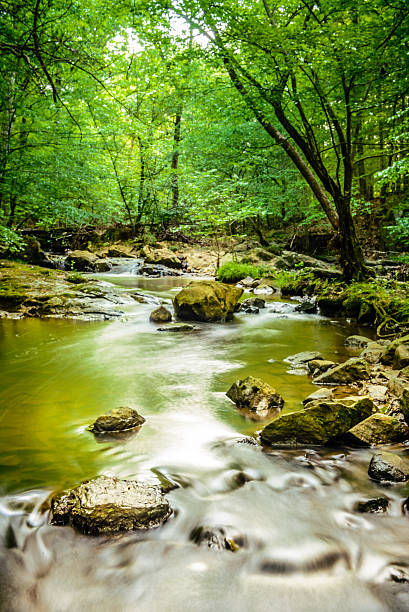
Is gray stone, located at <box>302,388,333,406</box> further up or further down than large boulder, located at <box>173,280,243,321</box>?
further down

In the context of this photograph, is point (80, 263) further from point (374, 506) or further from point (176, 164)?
point (374, 506)

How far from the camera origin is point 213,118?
9656mm

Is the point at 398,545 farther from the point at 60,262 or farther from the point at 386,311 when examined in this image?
the point at 60,262

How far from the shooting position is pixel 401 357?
4074 mm

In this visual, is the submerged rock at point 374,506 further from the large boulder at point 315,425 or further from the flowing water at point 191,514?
the large boulder at point 315,425

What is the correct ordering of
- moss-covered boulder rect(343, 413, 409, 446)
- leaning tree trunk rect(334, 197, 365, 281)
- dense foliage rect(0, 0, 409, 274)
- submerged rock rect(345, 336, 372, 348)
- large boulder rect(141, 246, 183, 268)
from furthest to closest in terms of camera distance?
large boulder rect(141, 246, 183, 268) → leaning tree trunk rect(334, 197, 365, 281) → dense foliage rect(0, 0, 409, 274) → submerged rock rect(345, 336, 372, 348) → moss-covered boulder rect(343, 413, 409, 446)

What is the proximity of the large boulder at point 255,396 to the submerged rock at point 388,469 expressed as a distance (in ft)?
3.90

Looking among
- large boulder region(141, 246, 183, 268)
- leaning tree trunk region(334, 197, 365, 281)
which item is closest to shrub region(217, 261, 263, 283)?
large boulder region(141, 246, 183, 268)

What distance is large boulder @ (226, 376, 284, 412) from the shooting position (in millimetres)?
3453

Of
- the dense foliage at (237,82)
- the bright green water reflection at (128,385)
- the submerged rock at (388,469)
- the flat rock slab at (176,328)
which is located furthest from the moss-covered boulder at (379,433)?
the flat rock slab at (176,328)

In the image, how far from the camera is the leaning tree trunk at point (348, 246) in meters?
8.59

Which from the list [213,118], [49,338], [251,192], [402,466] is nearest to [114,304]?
[49,338]

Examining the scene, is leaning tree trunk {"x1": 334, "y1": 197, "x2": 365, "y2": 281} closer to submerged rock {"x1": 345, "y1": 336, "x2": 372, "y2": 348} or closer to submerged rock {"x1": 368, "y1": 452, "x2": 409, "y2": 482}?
submerged rock {"x1": 345, "y1": 336, "x2": 372, "y2": 348}

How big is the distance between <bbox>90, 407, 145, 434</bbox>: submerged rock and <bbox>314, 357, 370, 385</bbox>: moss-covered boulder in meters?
2.19
